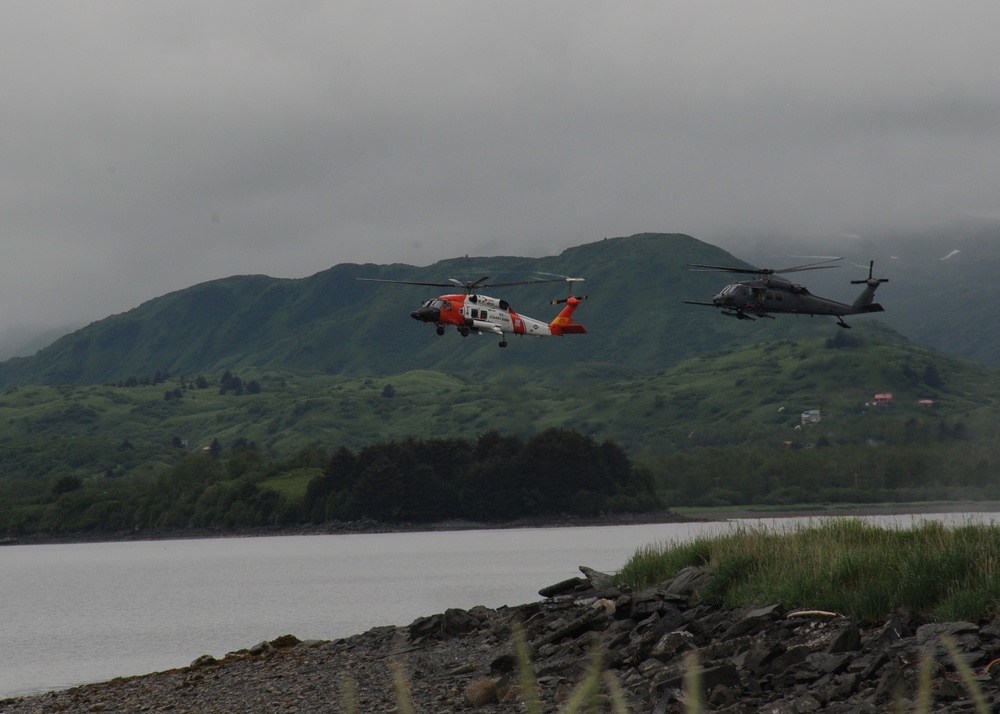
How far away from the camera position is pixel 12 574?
18050cm

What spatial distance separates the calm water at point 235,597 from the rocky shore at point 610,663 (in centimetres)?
721

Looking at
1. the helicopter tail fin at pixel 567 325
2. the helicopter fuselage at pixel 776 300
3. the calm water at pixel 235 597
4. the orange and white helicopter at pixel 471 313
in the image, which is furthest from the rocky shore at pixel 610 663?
the helicopter fuselage at pixel 776 300

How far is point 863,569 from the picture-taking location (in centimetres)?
2916

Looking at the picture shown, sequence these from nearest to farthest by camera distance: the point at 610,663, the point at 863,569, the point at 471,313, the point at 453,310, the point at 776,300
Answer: the point at 863,569, the point at 610,663, the point at 776,300, the point at 453,310, the point at 471,313

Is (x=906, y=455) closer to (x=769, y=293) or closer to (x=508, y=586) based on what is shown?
(x=508, y=586)

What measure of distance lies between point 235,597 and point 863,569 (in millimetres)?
95429

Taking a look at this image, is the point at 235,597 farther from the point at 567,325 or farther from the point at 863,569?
the point at 863,569

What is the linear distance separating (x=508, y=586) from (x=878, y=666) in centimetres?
8151

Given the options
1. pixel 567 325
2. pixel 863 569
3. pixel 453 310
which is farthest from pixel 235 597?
pixel 863 569

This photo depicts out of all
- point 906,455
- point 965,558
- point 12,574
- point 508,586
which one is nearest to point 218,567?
point 12,574

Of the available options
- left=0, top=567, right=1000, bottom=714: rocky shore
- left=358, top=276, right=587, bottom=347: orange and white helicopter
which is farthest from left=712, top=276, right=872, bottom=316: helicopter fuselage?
left=0, top=567, right=1000, bottom=714: rocky shore

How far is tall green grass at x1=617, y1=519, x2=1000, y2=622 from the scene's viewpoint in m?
26.0

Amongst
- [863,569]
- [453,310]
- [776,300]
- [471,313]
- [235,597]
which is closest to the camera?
[863,569]

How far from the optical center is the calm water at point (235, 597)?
230 ft
